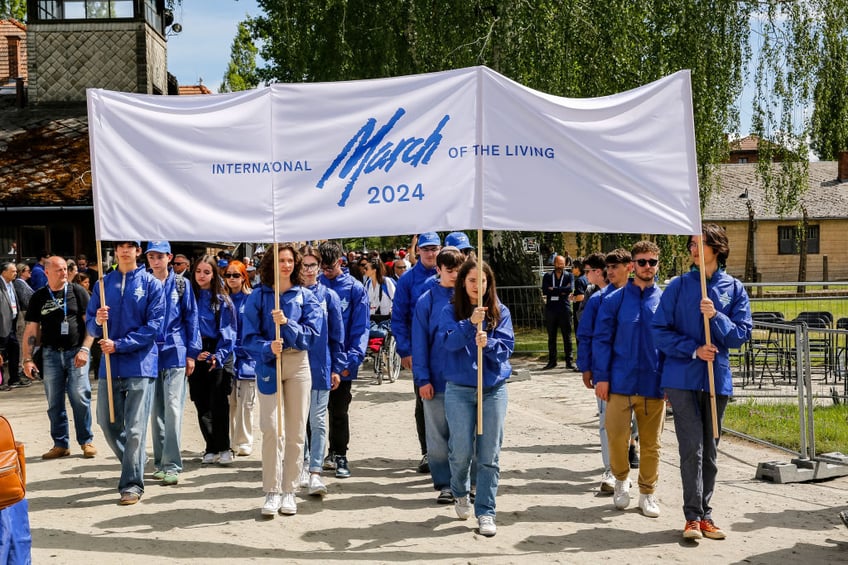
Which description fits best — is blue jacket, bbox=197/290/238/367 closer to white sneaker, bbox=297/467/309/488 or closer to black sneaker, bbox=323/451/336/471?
black sneaker, bbox=323/451/336/471

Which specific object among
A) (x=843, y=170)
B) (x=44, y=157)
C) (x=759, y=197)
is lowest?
(x=44, y=157)

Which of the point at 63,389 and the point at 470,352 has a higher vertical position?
the point at 470,352

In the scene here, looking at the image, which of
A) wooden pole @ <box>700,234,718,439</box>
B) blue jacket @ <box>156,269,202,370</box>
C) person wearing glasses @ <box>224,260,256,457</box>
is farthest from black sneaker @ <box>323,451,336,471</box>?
wooden pole @ <box>700,234,718,439</box>

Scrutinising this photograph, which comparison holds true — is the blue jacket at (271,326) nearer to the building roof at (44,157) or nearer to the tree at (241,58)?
the building roof at (44,157)

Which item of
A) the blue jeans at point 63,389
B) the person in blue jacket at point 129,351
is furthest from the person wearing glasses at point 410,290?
the blue jeans at point 63,389

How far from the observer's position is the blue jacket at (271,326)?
7.50 metres

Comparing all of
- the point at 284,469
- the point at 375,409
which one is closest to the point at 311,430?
the point at 284,469

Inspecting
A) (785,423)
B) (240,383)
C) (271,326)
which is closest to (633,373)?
(271,326)

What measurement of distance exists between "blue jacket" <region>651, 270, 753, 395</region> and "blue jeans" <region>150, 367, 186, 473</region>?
14.1ft

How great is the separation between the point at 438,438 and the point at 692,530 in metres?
2.09

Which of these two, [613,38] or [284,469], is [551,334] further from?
[284,469]

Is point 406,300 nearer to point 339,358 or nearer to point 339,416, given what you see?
point 339,358

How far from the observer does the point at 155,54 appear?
28.9 meters

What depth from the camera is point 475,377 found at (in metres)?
7.01
